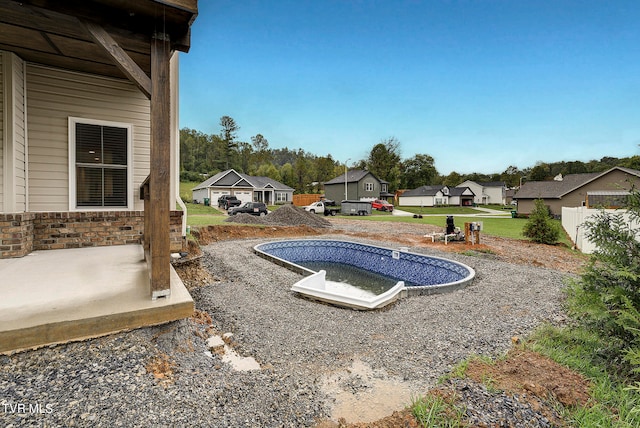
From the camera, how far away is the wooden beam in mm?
2566

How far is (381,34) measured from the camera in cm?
2009

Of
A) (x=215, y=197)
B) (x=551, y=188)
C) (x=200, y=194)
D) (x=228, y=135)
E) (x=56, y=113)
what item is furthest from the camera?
(x=228, y=135)

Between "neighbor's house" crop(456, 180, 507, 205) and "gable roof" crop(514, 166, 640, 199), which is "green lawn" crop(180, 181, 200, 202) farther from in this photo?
"neighbor's house" crop(456, 180, 507, 205)

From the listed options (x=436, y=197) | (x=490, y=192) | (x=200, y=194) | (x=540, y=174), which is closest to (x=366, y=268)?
(x=200, y=194)

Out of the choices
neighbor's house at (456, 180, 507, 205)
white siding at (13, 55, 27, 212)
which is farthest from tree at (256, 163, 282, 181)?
white siding at (13, 55, 27, 212)

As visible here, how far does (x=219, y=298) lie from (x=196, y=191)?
3420cm

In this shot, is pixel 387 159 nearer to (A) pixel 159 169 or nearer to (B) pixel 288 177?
(B) pixel 288 177

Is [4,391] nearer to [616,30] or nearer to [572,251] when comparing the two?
[572,251]

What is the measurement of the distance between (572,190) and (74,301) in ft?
114

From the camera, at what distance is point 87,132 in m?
5.09

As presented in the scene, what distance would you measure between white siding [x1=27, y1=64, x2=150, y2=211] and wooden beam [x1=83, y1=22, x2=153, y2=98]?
3170 mm

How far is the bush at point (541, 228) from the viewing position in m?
12.6

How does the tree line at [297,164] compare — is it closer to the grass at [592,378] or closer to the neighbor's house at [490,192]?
the neighbor's house at [490,192]

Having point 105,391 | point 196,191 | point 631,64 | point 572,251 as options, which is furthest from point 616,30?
point 196,191
